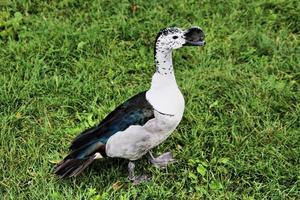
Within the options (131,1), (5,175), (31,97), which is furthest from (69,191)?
(131,1)

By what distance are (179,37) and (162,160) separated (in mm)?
830

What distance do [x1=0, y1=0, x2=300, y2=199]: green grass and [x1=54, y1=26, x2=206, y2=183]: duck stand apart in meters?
0.23

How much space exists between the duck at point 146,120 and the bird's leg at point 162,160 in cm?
25

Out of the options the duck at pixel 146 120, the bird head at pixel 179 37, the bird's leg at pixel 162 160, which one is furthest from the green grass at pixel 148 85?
the bird head at pixel 179 37

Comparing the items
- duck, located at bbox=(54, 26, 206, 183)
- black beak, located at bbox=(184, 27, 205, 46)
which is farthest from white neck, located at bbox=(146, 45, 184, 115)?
black beak, located at bbox=(184, 27, 205, 46)

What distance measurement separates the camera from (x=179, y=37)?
2609mm

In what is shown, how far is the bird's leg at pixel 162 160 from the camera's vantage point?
9.83ft

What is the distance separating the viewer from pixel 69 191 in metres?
2.81

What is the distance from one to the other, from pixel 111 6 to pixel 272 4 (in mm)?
1477

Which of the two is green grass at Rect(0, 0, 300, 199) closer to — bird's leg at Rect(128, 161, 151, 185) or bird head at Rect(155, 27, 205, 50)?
bird's leg at Rect(128, 161, 151, 185)

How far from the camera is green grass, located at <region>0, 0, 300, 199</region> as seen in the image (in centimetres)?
291

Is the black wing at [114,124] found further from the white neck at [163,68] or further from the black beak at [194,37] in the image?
the black beak at [194,37]

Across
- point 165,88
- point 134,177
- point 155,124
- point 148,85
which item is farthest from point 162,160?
point 148,85

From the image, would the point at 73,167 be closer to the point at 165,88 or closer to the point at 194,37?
the point at 165,88
